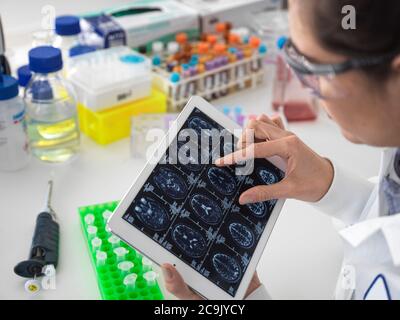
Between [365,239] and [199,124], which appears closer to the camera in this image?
[365,239]

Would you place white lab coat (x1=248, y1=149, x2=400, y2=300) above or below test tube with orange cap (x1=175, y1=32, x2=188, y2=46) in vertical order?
below

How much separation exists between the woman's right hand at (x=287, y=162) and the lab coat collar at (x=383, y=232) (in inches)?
5.0

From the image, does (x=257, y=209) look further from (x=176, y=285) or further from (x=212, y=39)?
(x=212, y=39)

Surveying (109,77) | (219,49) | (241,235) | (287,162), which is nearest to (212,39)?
(219,49)

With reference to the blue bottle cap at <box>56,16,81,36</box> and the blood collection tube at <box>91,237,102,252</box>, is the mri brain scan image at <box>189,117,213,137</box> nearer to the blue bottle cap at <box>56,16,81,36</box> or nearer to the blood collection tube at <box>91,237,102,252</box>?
the blood collection tube at <box>91,237,102,252</box>

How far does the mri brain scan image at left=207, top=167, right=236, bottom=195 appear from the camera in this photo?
85 cm

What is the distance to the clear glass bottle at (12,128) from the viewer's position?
40.7 inches

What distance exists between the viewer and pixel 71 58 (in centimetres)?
125

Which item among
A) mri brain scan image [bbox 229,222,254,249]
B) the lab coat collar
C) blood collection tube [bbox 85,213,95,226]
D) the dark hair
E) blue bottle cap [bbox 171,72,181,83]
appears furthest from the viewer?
blue bottle cap [bbox 171,72,181,83]

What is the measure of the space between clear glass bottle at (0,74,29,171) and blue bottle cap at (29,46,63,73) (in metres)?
0.05

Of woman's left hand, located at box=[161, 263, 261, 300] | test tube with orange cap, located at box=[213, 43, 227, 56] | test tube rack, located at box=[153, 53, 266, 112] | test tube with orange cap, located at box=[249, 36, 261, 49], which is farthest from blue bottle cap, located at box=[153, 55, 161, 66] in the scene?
woman's left hand, located at box=[161, 263, 261, 300]

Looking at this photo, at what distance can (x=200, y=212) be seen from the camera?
0.82m

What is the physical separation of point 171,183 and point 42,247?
24 centimetres
